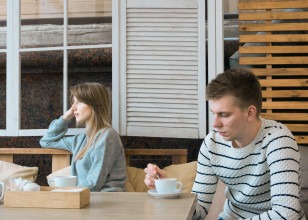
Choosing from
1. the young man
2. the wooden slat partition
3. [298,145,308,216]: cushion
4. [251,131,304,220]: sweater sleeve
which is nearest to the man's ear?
the young man

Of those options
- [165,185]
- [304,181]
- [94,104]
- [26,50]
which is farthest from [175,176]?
[26,50]

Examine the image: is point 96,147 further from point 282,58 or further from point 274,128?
point 282,58

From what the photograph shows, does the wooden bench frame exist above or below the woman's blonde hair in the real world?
below

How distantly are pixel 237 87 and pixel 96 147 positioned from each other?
109cm

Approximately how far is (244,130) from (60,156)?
1.55 metres

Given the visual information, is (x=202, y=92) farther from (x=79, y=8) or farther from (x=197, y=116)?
(x=79, y=8)

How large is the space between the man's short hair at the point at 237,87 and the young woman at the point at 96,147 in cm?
99

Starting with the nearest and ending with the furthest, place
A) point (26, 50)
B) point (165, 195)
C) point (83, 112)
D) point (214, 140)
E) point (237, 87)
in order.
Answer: point (165, 195) → point (237, 87) → point (214, 140) → point (83, 112) → point (26, 50)

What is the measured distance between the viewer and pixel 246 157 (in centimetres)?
172

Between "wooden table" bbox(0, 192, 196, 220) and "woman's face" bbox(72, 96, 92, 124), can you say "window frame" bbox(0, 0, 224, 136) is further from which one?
"wooden table" bbox(0, 192, 196, 220)

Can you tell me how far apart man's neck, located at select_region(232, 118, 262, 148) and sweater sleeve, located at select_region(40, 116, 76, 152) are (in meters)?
1.38

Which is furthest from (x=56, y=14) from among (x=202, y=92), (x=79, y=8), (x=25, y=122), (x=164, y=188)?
(x=164, y=188)

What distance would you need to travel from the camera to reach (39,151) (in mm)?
2840

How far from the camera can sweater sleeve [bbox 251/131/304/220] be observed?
1.51 m
